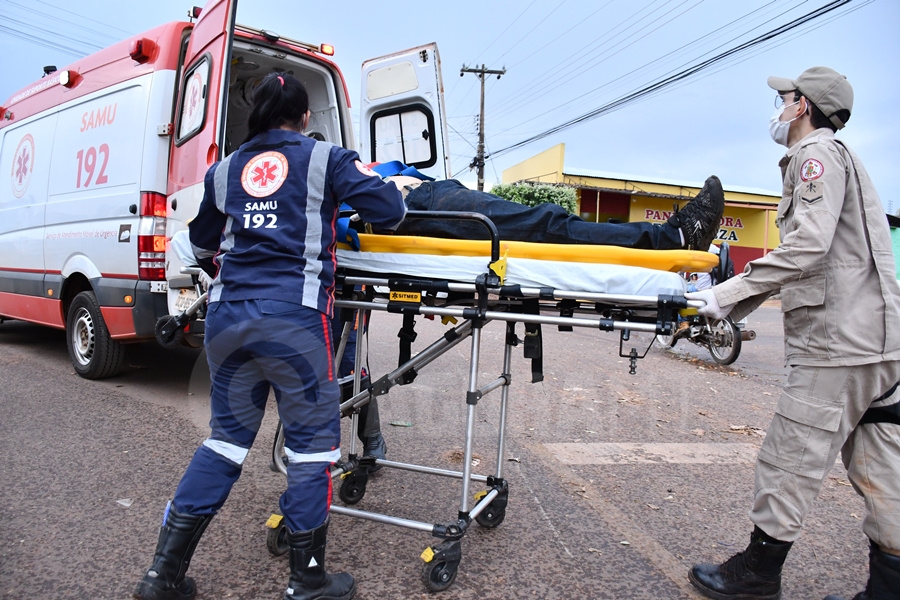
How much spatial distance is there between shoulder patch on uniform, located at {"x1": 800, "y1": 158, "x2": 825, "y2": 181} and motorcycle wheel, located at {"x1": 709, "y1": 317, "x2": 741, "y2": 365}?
190 inches

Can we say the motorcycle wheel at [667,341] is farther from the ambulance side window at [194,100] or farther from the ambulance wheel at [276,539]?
the ambulance wheel at [276,539]

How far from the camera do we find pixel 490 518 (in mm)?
2787

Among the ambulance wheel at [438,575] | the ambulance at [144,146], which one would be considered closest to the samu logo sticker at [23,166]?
the ambulance at [144,146]

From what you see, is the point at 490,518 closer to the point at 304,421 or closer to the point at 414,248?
the point at 304,421

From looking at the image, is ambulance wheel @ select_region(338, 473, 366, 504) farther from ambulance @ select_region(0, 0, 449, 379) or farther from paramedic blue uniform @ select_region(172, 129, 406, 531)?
ambulance @ select_region(0, 0, 449, 379)

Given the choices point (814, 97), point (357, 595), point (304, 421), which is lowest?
point (357, 595)

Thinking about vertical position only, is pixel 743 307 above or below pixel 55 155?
below

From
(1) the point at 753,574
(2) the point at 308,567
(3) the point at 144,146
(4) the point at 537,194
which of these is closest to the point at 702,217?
(1) the point at 753,574

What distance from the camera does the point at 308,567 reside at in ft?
6.84

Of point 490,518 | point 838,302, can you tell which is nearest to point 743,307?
point 838,302

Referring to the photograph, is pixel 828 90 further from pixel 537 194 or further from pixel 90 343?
pixel 537 194

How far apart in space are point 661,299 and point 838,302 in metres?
0.60

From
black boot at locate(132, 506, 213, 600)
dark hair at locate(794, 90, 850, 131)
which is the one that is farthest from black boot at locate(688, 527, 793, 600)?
black boot at locate(132, 506, 213, 600)

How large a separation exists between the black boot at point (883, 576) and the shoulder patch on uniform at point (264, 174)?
8.14 ft
